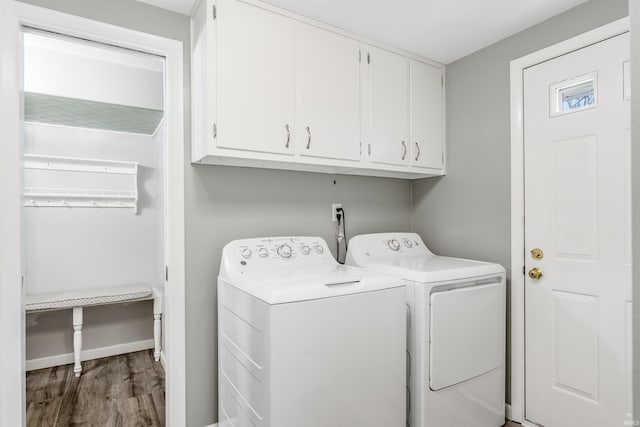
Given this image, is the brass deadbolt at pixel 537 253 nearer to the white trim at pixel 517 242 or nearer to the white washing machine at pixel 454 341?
the white trim at pixel 517 242

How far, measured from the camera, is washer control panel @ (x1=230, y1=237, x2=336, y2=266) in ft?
6.35

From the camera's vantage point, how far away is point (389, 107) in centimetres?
229

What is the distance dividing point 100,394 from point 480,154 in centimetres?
319

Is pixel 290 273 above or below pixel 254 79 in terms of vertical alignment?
below

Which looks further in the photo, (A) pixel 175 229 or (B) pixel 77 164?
(B) pixel 77 164

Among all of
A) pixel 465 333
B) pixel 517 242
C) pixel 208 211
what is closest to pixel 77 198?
pixel 208 211

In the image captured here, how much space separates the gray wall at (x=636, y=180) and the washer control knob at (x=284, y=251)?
5.32 ft

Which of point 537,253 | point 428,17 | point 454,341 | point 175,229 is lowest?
point 454,341

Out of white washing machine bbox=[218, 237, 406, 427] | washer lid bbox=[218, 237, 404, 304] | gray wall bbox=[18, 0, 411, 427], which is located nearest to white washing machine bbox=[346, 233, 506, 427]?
white washing machine bbox=[218, 237, 406, 427]

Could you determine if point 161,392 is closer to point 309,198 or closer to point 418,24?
point 309,198

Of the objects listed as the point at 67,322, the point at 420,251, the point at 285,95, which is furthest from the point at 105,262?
the point at 420,251

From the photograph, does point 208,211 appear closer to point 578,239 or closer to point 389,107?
point 389,107

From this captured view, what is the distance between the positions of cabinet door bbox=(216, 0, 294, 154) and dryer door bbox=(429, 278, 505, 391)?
3.86ft

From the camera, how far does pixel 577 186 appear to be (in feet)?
6.26
